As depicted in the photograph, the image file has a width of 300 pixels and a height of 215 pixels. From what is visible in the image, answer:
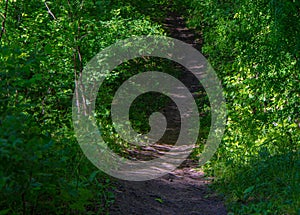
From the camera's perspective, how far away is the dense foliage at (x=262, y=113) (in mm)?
5957

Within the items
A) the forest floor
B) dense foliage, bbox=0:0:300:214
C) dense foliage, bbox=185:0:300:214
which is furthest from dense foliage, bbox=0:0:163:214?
dense foliage, bbox=185:0:300:214

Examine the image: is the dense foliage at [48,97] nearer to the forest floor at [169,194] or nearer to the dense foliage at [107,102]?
the dense foliage at [107,102]

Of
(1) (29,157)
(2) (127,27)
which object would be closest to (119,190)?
(1) (29,157)

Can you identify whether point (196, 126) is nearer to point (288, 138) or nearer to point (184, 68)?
point (288, 138)

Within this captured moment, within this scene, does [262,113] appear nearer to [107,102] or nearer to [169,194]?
[169,194]

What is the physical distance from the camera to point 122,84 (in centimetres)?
1070

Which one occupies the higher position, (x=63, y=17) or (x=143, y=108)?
(x=63, y=17)

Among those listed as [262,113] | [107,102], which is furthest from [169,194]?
[107,102]

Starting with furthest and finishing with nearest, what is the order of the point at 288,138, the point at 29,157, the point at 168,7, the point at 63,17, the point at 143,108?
1. the point at 168,7
2. the point at 143,108
3. the point at 63,17
4. the point at 288,138
5. the point at 29,157

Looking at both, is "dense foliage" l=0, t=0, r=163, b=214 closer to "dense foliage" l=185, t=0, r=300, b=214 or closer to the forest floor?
the forest floor

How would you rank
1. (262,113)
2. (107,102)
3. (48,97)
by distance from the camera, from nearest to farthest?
(48,97)
(262,113)
(107,102)

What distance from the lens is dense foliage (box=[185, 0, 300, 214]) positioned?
596 cm

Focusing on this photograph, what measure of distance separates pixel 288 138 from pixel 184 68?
9561 mm

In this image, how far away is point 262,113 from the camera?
27.2ft
